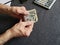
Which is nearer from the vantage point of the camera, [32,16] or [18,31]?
[18,31]

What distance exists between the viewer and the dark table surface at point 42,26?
99cm

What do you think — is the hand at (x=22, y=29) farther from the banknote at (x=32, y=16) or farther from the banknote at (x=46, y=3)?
the banknote at (x=46, y=3)

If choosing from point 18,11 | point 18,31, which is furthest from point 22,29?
point 18,11

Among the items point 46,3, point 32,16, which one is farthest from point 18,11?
point 46,3

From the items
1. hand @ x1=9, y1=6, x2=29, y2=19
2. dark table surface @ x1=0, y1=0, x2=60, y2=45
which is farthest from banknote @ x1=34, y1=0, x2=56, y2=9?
hand @ x1=9, y1=6, x2=29, y2=19

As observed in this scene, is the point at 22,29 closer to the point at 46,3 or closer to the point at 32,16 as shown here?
the point at 32,16

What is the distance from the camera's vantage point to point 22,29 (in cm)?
96

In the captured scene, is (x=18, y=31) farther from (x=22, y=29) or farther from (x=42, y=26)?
(x=42, y=26)

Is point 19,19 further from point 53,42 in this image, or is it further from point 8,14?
point 53,42

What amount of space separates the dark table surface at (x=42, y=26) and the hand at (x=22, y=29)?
0.05 metres

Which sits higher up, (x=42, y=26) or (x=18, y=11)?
(x=18, y=11)

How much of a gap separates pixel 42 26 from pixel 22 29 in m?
0.16

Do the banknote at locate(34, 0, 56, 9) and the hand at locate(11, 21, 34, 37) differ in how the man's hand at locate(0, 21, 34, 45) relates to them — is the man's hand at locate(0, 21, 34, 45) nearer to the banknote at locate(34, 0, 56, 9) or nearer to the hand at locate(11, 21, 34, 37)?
the hand at locate(11, 21, 34, 37)

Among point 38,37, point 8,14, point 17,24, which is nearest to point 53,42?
point 38,37
